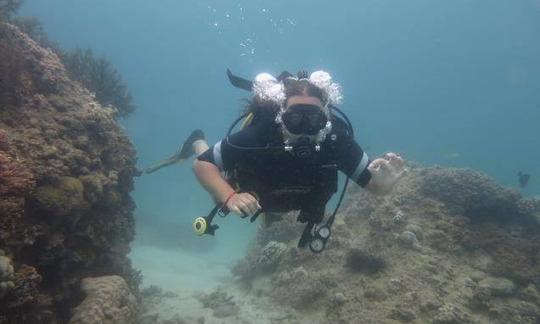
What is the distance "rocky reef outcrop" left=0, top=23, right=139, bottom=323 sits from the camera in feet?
15.9

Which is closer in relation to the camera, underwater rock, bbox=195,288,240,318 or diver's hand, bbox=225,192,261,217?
diver's hand, bbox=225,192,261,217

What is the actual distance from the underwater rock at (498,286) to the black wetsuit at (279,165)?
4708mm

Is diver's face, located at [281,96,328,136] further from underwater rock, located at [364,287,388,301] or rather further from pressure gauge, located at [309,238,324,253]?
underwater rock, located at [364,287,388,301]

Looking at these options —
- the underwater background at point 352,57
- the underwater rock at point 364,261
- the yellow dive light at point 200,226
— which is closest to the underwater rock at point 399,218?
the underwater rock at point 364,261

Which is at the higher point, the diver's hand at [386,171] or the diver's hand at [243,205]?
the diver's hand at [386,171]

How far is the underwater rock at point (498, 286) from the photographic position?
316 inches

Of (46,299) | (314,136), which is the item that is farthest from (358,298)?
(46,299)

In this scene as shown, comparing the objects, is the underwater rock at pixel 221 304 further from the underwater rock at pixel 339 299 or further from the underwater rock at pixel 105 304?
the underwater rock at pixel 105 304

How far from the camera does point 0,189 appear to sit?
4.78 meters

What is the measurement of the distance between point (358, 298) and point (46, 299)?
214 inches

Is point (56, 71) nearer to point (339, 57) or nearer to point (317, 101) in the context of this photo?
point (317, 101)

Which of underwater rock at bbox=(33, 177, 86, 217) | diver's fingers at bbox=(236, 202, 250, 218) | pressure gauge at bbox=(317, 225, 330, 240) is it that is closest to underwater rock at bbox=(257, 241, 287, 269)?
pressure gauge at bbox=(317, 225, 330, 240)

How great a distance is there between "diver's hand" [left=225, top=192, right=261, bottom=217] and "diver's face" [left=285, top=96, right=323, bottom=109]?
1432 mm

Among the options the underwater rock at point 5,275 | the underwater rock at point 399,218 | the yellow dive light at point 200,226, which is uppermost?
the underwater rock at point 399,218
